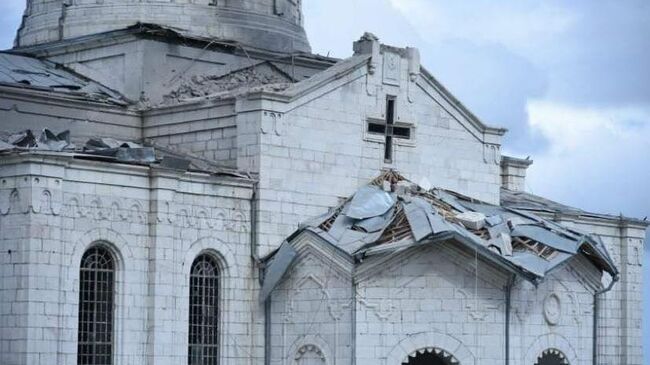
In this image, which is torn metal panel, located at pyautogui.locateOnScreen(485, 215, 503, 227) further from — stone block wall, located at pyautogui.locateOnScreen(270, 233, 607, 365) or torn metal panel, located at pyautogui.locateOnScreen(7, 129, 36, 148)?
torn metal panel, located at pyautogui.locateOnScreen(7, 129, 36, 148)

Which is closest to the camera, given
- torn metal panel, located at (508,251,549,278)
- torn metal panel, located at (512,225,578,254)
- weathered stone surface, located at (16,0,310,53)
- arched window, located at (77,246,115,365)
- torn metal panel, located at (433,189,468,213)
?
arched window, located at (77,246,115,365)

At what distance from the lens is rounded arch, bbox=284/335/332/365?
4659 centimetres

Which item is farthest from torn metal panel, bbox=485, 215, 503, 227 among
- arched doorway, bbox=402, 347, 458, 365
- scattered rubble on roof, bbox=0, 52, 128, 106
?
scattered rubble on roof, bbox=0, 52, 128, 106

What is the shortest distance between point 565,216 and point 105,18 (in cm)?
1446

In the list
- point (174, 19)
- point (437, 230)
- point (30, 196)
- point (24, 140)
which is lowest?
point (437, 230)

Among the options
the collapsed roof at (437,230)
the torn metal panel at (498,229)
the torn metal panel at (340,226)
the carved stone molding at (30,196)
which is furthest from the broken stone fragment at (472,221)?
the carved stone molding at (30,196)

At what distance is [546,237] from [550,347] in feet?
9.43

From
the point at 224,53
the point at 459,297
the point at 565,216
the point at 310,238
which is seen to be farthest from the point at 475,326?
the point at 224,53

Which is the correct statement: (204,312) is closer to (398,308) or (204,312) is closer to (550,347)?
(398,308)

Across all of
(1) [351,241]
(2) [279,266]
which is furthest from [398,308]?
(2) [279,266]

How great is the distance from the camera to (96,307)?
1772 inches

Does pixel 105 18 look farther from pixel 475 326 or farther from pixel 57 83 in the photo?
pixel 475 326

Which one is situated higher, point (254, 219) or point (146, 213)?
point (254, 219)

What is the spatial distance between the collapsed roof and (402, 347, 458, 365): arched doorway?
2612mm
